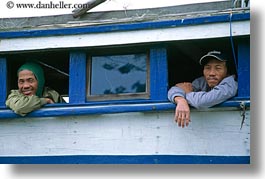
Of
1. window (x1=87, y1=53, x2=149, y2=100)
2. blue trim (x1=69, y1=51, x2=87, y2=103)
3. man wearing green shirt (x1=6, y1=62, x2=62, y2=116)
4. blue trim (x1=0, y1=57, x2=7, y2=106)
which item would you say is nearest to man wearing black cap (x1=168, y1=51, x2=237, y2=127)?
window (x1=87, y1=53, x2=149, y2=100)

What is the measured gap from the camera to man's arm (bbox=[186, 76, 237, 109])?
1466mm

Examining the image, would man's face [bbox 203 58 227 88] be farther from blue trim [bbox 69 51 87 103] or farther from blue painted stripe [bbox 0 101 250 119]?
blue trim [bbox 69 51 87 103]

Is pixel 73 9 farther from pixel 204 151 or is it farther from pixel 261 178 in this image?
pixel 261 178

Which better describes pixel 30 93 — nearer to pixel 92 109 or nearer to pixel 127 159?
pixel 92 109

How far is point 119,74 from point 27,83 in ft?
0.96

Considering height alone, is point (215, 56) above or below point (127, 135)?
above

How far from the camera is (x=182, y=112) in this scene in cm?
148

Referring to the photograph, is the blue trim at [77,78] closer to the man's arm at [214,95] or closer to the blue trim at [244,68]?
the man's arm at [214,95]

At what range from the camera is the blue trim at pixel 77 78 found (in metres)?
1.60

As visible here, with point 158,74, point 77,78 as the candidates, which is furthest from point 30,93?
point 158,74

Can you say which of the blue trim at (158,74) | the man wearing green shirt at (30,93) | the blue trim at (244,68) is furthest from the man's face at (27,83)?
the blue trim at (244,68)

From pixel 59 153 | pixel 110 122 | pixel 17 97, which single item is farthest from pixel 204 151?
pixel 17 97

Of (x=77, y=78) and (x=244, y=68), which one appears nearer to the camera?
(x=244, y=68)

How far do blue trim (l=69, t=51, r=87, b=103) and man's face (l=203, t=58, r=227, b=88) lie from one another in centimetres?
37
